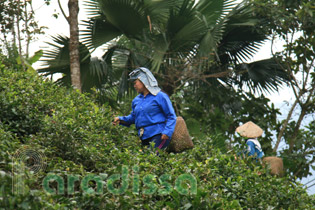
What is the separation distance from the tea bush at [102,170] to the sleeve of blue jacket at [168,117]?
32cm

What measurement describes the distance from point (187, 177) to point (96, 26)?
7358 mm

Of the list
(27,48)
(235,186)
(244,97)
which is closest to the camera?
(235,186)

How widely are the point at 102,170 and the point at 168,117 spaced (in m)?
1.62

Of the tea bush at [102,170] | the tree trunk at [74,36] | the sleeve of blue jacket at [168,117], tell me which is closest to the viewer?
the tea bush at [102,170]

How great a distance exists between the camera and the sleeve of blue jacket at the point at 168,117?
5988 millimetres

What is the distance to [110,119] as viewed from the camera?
21.9 feet

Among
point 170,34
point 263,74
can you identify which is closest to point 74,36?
point 170,34

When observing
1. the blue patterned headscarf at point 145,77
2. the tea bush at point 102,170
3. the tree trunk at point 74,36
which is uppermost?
the tree trunk at point 74,36

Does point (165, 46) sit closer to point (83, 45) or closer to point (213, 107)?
point (83, 45)

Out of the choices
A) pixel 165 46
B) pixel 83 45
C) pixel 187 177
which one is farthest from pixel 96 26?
pixel 187 177

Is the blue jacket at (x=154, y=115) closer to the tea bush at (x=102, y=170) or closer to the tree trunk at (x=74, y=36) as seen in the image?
the tea bush at (x=102, y=170)

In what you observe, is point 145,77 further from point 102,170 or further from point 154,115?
point 102,170

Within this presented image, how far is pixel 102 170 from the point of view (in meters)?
4.63

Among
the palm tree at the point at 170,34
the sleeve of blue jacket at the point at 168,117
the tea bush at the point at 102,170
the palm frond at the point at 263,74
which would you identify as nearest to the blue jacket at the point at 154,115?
the sleeve of blue jacket at the point at 168,117
